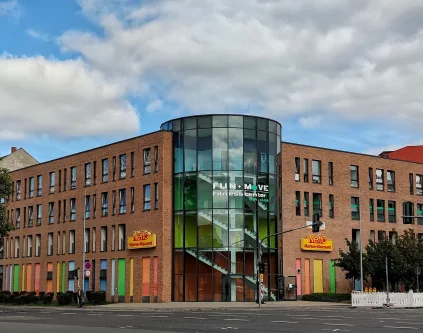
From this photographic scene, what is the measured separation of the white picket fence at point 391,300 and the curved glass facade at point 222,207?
34.9ft

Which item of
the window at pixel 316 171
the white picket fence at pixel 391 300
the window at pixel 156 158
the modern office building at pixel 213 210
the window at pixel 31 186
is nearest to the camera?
the white picket fence at pixel 391 300

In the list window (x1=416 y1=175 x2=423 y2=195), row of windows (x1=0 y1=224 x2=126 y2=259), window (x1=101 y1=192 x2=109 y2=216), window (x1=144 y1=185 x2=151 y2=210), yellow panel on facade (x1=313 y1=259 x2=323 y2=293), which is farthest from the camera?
window (x1=416 y1=175 x2=423 y2=195)

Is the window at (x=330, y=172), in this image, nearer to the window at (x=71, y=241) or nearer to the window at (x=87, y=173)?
the window at (x=87, y=173)

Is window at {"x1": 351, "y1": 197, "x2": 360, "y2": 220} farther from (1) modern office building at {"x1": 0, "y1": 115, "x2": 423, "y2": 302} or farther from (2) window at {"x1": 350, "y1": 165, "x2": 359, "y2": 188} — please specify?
(2) window at {"x1": 350, "y1": 165, "x2": 359, "y2": 188}

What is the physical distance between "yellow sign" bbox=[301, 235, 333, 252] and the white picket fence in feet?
43.1

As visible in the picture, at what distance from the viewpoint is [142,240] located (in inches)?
2500

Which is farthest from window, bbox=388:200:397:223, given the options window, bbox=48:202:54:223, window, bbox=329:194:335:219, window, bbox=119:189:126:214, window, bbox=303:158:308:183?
window, bbox=48:202:54:223

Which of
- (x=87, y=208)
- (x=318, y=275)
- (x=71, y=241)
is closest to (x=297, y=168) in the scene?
(x=318, y=275)

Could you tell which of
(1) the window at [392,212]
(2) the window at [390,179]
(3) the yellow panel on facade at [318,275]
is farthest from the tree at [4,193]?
(2) the window at [390,179]

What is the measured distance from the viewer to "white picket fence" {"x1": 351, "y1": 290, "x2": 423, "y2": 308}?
171 feet

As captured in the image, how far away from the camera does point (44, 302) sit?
64062 mm

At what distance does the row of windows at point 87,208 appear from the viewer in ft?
212

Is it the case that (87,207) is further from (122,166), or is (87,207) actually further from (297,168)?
(297,168)

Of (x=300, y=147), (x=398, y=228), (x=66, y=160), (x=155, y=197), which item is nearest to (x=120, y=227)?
(x=155, y=197)
